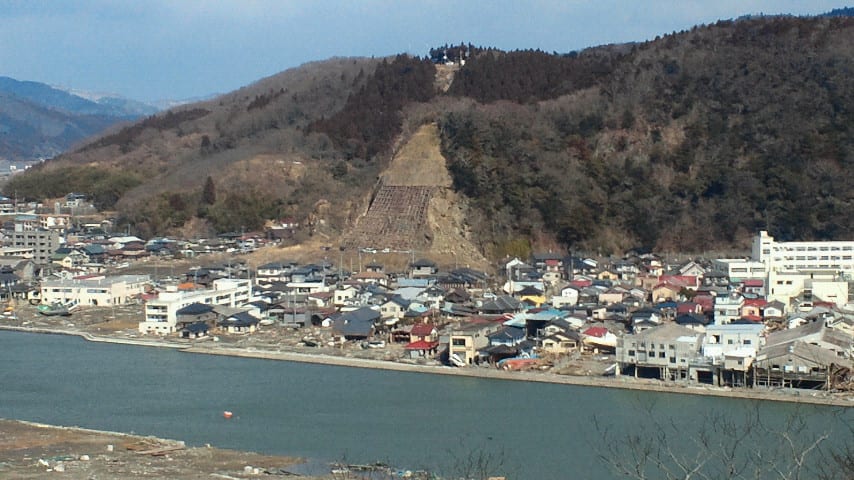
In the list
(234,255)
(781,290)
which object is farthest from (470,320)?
(234,255)

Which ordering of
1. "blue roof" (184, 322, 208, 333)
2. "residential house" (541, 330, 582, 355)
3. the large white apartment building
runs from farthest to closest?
→ the large white apartment building
"blue roof" (184, 322, 208, 333)
"residential house" (541, 330, 582, 355)

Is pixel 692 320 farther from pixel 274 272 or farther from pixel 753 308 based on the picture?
pixel 274 272

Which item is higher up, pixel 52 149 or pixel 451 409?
pixel 52 149

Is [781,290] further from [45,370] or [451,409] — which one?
[45,370]

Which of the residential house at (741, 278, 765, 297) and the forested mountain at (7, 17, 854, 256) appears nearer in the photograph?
the residential house at (741, 278, 765, 297)

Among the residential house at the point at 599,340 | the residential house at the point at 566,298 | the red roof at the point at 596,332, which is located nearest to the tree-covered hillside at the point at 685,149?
the residential house at the point at 566,298

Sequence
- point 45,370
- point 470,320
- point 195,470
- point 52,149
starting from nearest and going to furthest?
point 195,470 < point 45,370 < point 470,320 < point 52,149

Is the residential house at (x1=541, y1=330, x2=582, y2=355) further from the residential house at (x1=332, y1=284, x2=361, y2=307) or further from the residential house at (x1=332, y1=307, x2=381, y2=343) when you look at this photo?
the residential house at (x1=332, y1=284, x2=361, y2=307)

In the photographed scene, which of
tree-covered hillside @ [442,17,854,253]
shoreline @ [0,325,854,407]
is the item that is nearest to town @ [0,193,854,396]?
shoreline @ [0,325,854,407]
